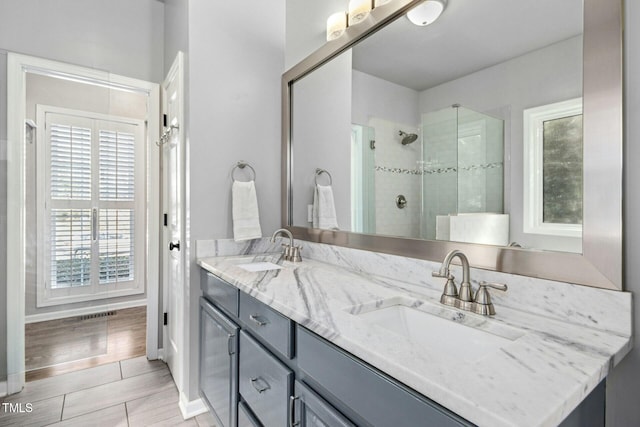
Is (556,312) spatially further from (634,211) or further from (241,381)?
(241,381)

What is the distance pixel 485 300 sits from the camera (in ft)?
3.19

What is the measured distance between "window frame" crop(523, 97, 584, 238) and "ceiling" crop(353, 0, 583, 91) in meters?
0.20

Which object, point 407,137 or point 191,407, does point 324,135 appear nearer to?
point 407,137

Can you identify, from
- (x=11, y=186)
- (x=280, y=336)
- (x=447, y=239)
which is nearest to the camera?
(x=280, y=336)

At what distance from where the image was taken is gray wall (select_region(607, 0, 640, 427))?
79cm

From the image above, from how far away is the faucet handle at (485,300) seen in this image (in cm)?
96

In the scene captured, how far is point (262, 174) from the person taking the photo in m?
2.15

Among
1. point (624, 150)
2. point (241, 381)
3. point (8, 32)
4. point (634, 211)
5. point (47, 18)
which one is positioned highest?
point (47, 18)

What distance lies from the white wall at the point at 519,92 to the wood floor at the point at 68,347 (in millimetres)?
2660

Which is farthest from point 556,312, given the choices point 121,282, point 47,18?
point 121,282

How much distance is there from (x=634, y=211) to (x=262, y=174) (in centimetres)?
178

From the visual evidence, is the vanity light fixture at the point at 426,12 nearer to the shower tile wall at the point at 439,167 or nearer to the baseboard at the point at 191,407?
the shower tile wall at the point at 439,167

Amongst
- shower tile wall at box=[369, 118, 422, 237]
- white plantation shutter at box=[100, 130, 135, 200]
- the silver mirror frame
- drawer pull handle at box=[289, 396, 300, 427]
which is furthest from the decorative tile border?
white plantation shutter at box=[100, 130, 135, 200]

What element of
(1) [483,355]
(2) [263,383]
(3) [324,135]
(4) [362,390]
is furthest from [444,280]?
(3) [324,135]
